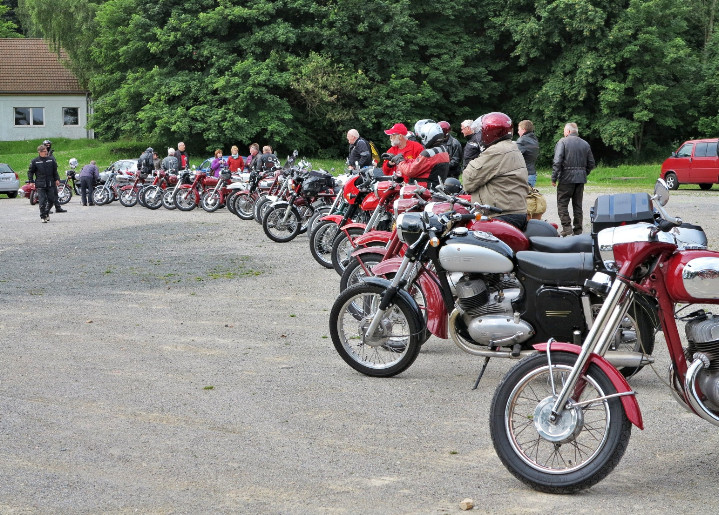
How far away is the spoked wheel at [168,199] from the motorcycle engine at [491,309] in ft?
68.9

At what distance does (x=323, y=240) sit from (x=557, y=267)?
766cm

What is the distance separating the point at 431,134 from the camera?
10.5 meters

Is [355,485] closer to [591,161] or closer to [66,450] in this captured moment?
[66,450]

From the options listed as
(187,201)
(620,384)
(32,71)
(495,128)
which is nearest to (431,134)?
(495,128)

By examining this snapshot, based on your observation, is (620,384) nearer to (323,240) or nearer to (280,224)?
(323,240)

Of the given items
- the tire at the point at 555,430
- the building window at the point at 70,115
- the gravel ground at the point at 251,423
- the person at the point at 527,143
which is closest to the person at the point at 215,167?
the person at the point at 527,143

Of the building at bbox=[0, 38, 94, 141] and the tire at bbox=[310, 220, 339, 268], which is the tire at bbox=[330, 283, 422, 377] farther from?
the building at bbox=[0, 38, 94, 141]

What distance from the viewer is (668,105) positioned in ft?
155

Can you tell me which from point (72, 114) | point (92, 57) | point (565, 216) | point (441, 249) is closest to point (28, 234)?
point (565, 216)

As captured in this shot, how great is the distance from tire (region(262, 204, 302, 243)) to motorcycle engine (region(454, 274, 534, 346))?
34.5 feet

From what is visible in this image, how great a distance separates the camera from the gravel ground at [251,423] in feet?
14.8

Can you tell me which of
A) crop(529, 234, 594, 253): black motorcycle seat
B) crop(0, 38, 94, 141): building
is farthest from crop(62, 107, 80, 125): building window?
crop(529, 234, 594, 253): black motorcycle seat

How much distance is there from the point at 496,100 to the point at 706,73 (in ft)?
36.3

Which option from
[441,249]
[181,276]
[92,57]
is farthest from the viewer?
[92,57]
